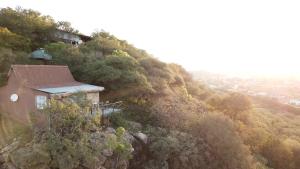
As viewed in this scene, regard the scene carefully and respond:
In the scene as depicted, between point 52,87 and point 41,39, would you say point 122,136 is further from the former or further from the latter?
point 41,39

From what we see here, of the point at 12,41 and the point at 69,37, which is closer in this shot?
the point at 12,41

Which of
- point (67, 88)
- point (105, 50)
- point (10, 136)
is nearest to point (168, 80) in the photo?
point (105, 50)

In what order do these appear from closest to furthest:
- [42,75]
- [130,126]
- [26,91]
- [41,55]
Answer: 1. [26,91]
2. [42,75]
3. [130,126]
4. [41,55]

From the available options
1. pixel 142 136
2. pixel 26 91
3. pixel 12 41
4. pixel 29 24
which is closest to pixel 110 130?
pixel 142 136

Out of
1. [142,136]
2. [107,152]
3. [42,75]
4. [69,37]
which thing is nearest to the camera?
[107,152]

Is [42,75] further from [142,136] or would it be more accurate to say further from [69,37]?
[69,37]

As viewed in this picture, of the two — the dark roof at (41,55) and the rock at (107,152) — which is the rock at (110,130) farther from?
the dark roof at (41,55)

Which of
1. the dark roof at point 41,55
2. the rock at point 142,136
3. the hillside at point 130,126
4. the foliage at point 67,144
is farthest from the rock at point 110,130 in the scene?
the dark roof at point 41,55
